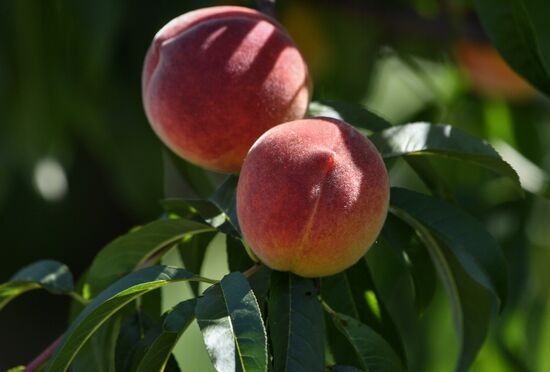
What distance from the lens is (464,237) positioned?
87cm

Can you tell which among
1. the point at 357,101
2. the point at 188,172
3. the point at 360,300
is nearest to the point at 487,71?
the point at 357,101

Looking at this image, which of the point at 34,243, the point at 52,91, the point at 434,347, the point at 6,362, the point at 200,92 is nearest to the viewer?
the point at 200,92

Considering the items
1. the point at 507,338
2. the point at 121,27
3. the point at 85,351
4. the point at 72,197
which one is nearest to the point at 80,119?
the point at 121,27

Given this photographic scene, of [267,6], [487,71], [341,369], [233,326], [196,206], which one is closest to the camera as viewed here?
[233,326]

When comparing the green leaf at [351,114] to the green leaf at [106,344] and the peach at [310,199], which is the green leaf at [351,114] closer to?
the peach at [310,199]

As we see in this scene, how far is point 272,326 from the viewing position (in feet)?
2.52

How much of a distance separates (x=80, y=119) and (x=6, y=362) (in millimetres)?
1254

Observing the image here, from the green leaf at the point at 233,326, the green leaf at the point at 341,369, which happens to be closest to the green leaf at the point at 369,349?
the green leaf at the point at 341,369

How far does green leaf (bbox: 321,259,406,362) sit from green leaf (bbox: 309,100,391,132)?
0.14m

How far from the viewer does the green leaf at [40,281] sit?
0.92 m

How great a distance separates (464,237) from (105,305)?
1.05 feet

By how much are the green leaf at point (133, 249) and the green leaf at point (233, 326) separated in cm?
15

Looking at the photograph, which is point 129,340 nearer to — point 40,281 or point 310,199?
point 40,281

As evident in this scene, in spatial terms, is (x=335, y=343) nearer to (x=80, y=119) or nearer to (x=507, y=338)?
(x=507, y=338)
